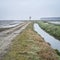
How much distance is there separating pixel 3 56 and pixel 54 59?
4287 millimetres

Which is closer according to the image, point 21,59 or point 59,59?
point 21,59

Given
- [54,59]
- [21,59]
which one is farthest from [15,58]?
[54,59]

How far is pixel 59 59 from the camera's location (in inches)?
639

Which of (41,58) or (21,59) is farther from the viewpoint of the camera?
(41,58)

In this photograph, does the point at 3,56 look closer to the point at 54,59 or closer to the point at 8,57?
the point at 8,57

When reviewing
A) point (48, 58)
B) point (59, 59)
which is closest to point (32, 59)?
point (48, 58)

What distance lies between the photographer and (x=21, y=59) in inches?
551

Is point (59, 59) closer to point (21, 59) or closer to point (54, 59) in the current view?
point (54, 59)

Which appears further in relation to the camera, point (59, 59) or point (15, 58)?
point (59, 59)

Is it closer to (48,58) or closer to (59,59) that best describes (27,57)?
(48,58)

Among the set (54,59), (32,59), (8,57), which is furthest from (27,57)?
(54,59)

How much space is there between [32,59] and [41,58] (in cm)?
115

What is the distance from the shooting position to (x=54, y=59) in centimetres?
1573

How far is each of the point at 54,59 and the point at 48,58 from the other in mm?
544
